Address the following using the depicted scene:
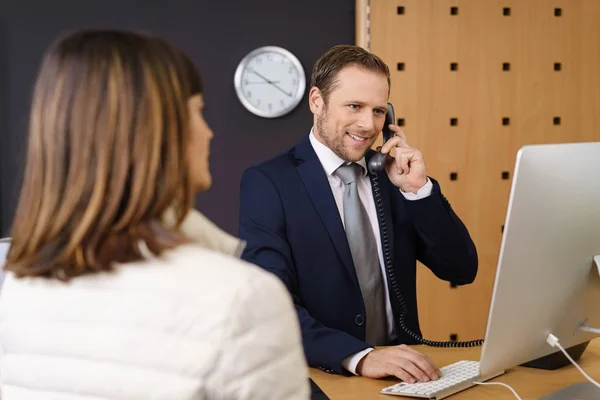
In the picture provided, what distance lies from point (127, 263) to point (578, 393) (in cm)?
113

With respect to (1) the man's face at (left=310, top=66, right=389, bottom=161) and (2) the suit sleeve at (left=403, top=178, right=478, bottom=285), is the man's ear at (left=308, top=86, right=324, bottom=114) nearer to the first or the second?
(1) the man's face at (left=310, top=66, right=389, bottom=161)

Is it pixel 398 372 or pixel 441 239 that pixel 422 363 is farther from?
pixel 441 239

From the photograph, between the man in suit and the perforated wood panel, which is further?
the perforated wood panel

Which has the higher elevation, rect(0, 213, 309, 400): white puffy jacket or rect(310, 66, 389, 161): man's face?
rect(310, 66, 389, 161): man's face

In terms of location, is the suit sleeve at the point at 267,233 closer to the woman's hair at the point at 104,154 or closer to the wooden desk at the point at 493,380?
the wooden desk at the point at 493,380

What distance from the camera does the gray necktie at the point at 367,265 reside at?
2389 mm

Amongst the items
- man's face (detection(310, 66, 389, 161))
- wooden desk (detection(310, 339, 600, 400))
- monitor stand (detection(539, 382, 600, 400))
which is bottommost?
wooden desk (detection(310, 339, 600, 400))

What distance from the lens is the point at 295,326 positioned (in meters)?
1.06

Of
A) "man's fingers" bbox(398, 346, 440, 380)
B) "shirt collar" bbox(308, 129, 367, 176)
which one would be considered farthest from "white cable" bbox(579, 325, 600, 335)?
"shirt collar" bbox(308, 129, 367, 176)

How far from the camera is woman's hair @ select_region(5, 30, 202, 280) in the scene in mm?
1037

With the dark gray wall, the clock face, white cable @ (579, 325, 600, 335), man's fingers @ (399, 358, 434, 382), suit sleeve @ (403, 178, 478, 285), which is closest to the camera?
white cable @ (579, 325, 600, 335)

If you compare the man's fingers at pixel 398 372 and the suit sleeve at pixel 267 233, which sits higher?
the suit sleeve at pixel 267 233

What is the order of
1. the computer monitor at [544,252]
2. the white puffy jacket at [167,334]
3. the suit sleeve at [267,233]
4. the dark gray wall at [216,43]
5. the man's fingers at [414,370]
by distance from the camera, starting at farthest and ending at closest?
the dark gray wall at [216,43]
the suit sleeve at [267,233]
the man's fingers at [414,370]
the computer monitor at [544,252]
the white puffy jacket at [167,334]

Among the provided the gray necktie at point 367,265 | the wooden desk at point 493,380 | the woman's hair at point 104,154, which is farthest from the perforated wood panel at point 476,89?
the woman's hair at point 104,154
